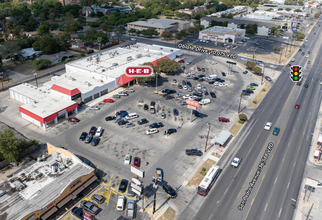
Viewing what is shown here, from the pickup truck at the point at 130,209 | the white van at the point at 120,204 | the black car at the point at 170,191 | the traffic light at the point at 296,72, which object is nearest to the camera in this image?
the traffic light at the point at 296,72

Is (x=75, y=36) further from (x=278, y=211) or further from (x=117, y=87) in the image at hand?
(x=278, y=211)

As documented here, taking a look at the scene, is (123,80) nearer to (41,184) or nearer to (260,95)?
(260,95)

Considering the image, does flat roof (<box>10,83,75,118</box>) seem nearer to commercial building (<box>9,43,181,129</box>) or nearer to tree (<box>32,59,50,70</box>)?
commercial building (<box>9,43,181,129</box>)

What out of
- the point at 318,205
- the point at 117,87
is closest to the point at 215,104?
the point at 117,87

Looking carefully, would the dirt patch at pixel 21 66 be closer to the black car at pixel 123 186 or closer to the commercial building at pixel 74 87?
the commercial building at pixel 74 87

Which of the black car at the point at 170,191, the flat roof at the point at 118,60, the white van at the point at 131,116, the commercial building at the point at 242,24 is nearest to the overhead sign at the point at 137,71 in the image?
the white van at the point at 131,116

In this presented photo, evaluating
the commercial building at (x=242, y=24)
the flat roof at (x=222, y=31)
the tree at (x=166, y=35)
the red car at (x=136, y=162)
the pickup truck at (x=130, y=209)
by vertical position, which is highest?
the commercial building at (x=242, y=24)
